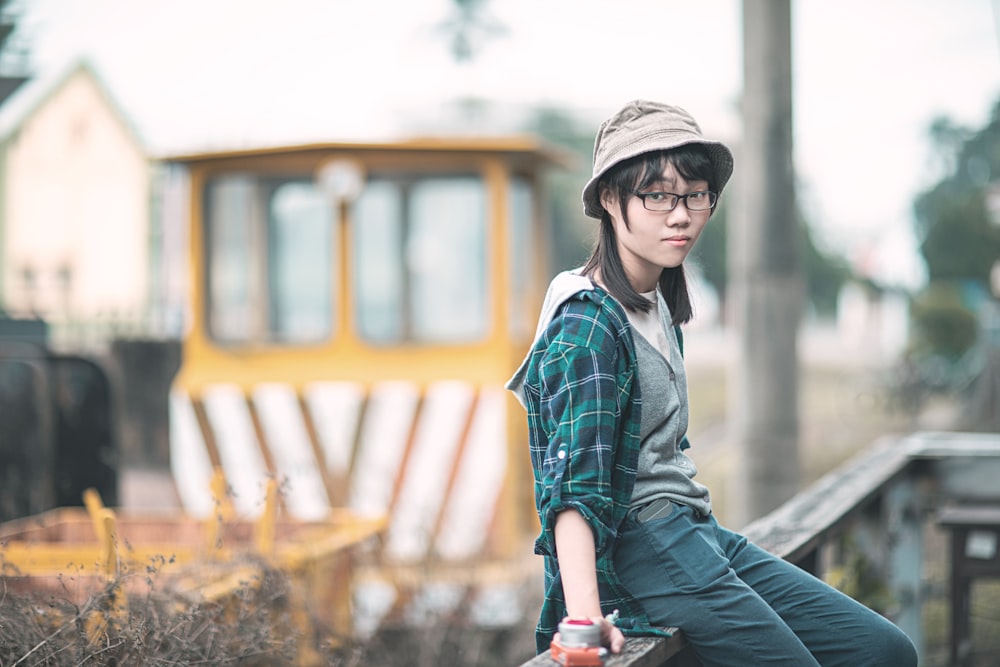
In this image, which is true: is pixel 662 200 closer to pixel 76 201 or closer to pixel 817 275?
pixel 76 201

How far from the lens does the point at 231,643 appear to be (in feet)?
9.73

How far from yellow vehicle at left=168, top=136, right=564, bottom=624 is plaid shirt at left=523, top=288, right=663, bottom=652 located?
4826 millimetres

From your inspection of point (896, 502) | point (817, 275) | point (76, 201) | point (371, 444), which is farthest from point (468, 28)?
point (817, 275)

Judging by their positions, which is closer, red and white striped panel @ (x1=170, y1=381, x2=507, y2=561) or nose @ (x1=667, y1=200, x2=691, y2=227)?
nose @ (x1=667, y1=200, x2=691, y2=227)

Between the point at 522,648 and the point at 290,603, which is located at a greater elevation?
the point at 290,603

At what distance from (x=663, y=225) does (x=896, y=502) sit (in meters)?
3.19

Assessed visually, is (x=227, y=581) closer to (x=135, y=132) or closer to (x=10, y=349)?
(x=10, y=349)

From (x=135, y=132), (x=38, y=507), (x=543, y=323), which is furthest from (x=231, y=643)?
(x=135, y=132)

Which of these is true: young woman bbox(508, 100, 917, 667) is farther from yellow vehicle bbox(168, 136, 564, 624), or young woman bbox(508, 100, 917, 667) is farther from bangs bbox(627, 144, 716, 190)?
yellow vehicle bbox(168, 136, 564, 624)

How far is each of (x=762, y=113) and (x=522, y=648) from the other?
95.0 inches

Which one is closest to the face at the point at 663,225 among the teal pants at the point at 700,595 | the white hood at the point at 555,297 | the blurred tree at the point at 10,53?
the white hood at the point at 555,297

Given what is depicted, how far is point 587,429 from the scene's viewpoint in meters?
2.15

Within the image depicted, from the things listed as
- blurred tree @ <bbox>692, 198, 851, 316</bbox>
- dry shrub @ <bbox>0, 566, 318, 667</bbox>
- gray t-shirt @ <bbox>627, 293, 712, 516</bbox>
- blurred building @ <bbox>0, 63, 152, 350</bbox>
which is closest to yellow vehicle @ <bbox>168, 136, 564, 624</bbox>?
dry shrub @ <bbox>0, 566, 318, 667</bbox>

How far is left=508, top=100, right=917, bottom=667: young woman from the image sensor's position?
2168 mm
